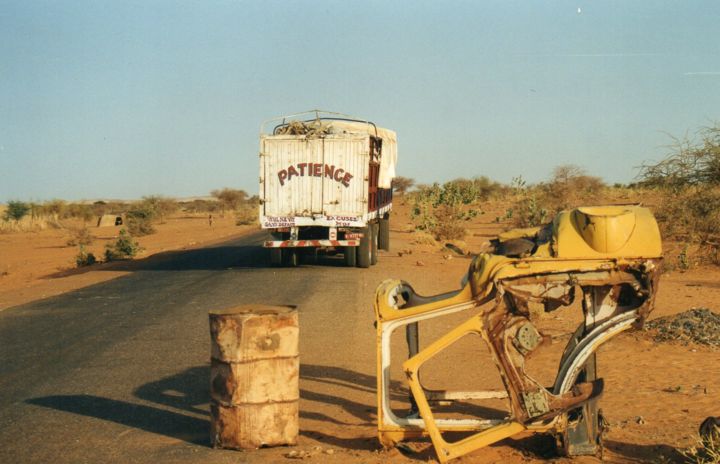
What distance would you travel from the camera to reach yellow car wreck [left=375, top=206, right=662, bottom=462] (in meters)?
5.29

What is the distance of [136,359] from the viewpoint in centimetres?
953

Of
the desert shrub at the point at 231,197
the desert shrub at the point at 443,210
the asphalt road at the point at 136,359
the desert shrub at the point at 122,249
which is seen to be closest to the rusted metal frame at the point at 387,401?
the asphalt road at the point at 136,359

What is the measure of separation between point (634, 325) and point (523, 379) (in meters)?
0.83

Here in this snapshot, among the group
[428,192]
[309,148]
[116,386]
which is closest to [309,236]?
[309,148]

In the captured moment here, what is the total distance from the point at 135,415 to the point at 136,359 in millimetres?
2421

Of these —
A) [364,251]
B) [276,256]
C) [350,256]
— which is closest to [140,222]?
[276,256]

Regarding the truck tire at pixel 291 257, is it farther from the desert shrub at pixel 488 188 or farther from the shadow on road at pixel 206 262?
the desert shrub at pixel 488 188

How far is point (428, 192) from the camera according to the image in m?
51.5

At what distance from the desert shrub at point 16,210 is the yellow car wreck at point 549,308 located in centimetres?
6410

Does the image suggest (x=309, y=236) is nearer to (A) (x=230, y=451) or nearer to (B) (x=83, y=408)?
(B) (x=83, y=408)

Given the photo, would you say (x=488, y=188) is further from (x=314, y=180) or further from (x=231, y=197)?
(x=314, y=180)

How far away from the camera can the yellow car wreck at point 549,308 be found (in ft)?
17.3

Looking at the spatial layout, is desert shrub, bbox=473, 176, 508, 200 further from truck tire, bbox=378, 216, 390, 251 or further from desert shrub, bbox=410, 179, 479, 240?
truck tire, bbox=378, 216, 390, 251

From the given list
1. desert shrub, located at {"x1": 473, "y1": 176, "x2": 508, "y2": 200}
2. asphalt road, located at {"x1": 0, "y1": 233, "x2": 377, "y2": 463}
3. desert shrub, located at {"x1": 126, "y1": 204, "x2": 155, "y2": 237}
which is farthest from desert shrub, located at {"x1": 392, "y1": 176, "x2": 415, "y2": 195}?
asphalt road, located at {"x1": 0, "y1": 233, "x2": 377, "y2": 463}
